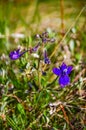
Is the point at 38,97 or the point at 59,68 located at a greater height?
the point at 59,68

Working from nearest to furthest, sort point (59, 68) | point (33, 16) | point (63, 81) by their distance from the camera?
point (63, 81)
point (59, 68)
point (33, 16)

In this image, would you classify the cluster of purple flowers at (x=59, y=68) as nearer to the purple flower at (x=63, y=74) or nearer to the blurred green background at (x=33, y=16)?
the purple flower at (x=63, y=74)

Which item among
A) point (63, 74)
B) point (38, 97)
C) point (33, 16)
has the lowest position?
point (38, 97)

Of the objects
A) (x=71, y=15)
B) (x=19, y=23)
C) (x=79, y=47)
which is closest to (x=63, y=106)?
(x=79, y=47)

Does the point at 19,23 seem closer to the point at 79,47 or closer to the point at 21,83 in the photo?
the point at 79,47

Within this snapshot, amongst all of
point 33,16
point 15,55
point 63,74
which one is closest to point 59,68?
point 63,74

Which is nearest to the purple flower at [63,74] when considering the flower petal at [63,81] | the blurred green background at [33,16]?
A: the flower petal at [63,81]

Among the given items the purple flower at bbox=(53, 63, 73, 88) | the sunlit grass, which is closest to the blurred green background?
the sunlit grass

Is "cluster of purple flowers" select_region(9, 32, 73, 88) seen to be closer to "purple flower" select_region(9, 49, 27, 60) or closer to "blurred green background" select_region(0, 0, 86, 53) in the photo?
"purple flower" select_region(9, 49, 27, 60)

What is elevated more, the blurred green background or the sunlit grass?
the blurred green background

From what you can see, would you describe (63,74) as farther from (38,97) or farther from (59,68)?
(38,97)

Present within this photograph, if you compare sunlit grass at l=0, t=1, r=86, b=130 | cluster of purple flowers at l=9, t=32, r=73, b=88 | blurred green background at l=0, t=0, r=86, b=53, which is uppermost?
blurred green background at l=0, t=0, r=86, b=53
